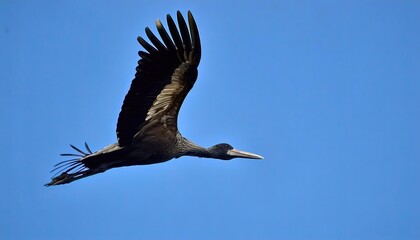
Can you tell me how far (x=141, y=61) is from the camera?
16.3 m

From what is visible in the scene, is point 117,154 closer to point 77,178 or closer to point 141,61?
point 77,178

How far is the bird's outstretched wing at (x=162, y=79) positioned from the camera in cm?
1620

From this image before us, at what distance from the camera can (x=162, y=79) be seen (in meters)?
16.7

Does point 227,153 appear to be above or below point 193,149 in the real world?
above

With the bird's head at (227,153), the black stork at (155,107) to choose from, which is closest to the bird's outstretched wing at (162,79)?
the black stork at (155,107)

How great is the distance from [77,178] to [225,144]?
11.8 feet

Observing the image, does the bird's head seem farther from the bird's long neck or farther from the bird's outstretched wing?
the bird's outstretched wing

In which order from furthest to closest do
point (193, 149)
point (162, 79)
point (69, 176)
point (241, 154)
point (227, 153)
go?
Answer: point (241, 154), point (227, 153), point (193, 149), point (69, 176), point (162, 79)

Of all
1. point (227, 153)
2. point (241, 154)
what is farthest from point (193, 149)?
point (241, 154)

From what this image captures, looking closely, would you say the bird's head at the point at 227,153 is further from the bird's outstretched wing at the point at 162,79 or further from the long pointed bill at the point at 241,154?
the bird's outstretched wing at the point at 162,79

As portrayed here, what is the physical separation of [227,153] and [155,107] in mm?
2606

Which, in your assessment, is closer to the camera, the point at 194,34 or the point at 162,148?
the point at 194,34

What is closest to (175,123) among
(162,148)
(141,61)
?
(162,148)

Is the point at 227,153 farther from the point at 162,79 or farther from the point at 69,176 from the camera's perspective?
the point at 69,176
